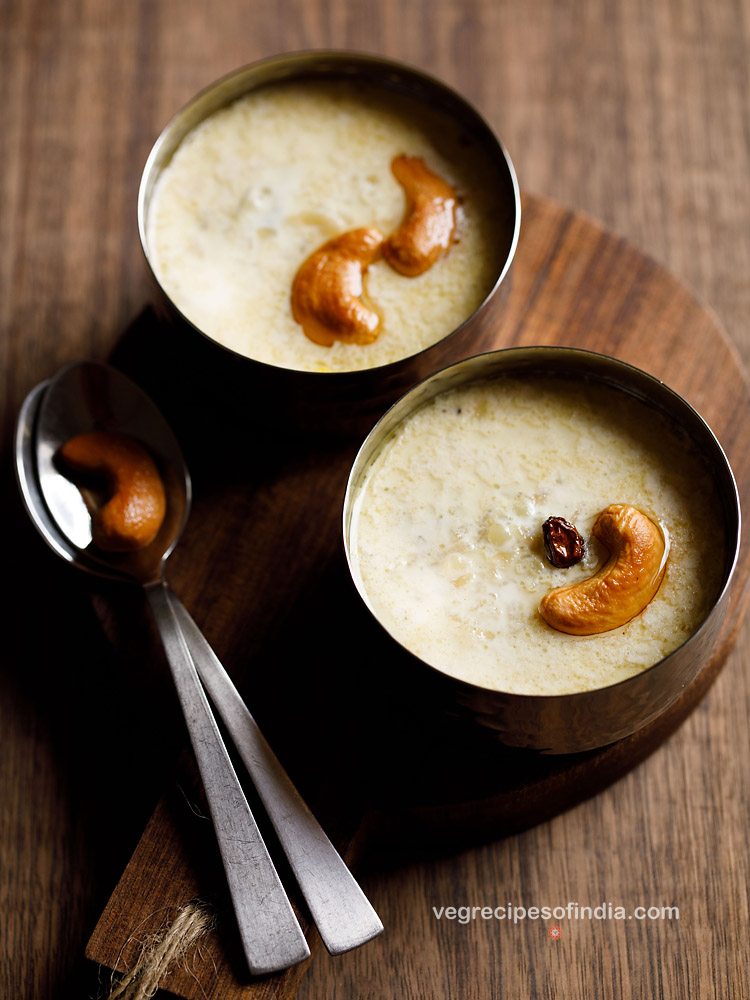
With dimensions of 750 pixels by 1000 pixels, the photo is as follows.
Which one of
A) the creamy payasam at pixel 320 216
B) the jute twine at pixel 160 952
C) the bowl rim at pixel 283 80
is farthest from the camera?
the creamy payasam at pixel 320 216

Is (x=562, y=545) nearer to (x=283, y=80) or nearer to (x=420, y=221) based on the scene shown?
(x=420, y=221)

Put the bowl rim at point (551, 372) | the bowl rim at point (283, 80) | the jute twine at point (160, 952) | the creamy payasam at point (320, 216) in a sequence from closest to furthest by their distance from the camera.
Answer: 1. the bowl rim at point (551, 372)
2. the jute twine at point (160, 952)
3. the bowl rim at point (283, 80)
4. the creamy payasam at point (320, 216)

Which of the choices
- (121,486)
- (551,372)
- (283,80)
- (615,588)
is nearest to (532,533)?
(615,588)

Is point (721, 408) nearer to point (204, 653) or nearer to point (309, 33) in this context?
point (204, 653)

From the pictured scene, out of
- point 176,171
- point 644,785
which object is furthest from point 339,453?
point 644,785

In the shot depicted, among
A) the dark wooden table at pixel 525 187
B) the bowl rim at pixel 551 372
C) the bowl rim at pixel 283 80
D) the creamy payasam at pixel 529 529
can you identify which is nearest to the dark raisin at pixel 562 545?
the creamy payasam at pixel 529 529

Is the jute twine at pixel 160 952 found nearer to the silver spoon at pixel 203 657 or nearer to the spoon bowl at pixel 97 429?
the silver spoon at pixel 203 657

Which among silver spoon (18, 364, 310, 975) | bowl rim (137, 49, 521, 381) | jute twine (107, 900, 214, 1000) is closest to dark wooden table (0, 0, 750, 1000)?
silver spoon (18, 364, 310, 975)

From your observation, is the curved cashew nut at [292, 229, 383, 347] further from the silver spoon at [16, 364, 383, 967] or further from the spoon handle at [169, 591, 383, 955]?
the spoon handle at [169, 591, 383, 955]
